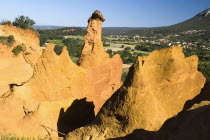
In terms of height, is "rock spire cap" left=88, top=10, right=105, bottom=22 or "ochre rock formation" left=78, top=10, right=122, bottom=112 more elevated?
"rock spire cap" left=88, top=10, right=105, bottom=22

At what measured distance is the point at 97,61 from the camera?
19828mm

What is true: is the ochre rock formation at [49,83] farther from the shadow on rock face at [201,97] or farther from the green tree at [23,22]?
the green tree at [23,22]

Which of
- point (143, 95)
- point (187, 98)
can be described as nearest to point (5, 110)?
point (143, 95)

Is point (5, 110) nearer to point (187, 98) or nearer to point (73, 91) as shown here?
point (73, 91)

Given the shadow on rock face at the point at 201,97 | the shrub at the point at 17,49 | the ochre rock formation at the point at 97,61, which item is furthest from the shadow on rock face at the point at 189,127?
the shrub at the point at 17,49

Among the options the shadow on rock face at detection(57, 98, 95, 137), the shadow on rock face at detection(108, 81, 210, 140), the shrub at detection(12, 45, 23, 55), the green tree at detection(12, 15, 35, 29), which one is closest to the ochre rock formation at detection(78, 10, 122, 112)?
the shadow on rock face at detection(57, 98, 95, 137)

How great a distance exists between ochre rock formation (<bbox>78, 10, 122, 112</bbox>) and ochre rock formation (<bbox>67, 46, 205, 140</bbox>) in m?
7.50

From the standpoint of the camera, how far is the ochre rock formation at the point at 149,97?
975 centimetres

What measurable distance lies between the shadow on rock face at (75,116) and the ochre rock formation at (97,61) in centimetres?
395

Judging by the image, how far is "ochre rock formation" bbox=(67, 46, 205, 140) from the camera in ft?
32.0

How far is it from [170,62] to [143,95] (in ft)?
10.8

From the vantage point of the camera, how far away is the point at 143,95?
9812mm

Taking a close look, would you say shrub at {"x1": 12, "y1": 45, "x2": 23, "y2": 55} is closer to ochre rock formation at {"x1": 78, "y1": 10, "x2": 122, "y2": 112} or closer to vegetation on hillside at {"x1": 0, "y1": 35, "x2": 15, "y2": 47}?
vegetation on hillside at {"x1": 0, "y1": 35, "x2": 15, "y2": 47}

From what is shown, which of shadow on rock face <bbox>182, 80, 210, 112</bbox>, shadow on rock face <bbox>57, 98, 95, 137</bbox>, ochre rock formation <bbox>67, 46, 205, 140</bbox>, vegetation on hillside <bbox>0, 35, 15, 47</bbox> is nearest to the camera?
ochre rock formation <bbox>67, 46, 205, 140</bbox>
